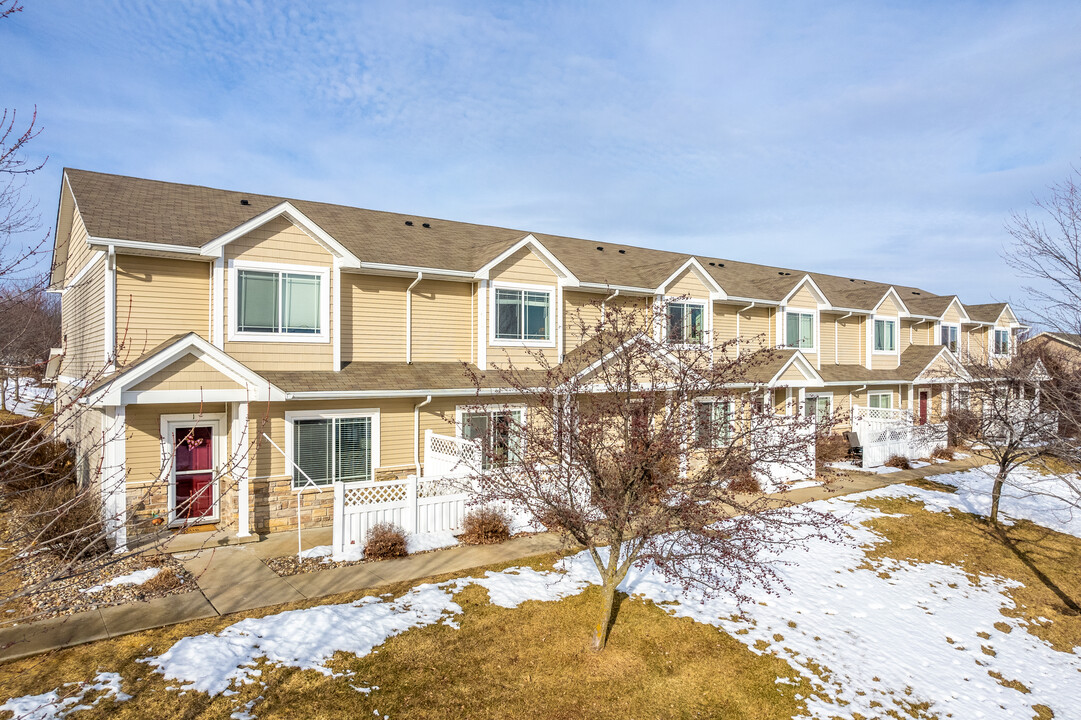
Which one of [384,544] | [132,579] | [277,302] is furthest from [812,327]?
[132,579]

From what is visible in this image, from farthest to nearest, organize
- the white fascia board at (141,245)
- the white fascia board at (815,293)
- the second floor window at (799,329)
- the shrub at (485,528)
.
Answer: the second floor window at (799,329) < the white fascia board at (815,293) < the shrub at (485,528) < the white fascia board at (141,245)

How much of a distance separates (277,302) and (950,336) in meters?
34.0

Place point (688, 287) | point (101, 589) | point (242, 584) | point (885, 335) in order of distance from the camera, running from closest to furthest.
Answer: point (101, 589), point (242, 584), point (688, 287), point (885, 335)

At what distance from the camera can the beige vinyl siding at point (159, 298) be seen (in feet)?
41.5

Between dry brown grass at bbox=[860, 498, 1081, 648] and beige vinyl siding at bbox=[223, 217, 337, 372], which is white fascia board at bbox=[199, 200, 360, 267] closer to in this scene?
beige vinyl siding at bbox=[223, 217, 337, 372]

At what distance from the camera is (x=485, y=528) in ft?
41.8

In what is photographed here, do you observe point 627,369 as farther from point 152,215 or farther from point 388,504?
point 152,215

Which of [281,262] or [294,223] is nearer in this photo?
[281,262]

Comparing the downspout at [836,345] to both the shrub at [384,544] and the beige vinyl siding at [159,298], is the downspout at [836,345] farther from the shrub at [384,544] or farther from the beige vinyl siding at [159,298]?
the beige vinyl siding at [159,298]

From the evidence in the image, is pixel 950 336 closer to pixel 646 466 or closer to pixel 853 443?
pixel 853 443

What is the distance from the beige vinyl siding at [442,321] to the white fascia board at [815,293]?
13342mm

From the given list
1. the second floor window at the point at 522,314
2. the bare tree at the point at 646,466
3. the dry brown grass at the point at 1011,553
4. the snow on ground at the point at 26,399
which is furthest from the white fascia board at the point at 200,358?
the dry brown grass at the point at 1011,553

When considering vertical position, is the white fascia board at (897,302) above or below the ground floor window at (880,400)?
above

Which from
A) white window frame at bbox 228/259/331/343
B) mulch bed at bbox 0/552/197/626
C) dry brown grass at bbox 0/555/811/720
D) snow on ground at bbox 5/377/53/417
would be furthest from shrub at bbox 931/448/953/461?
snow on ground at bbox 5/377/53/417
